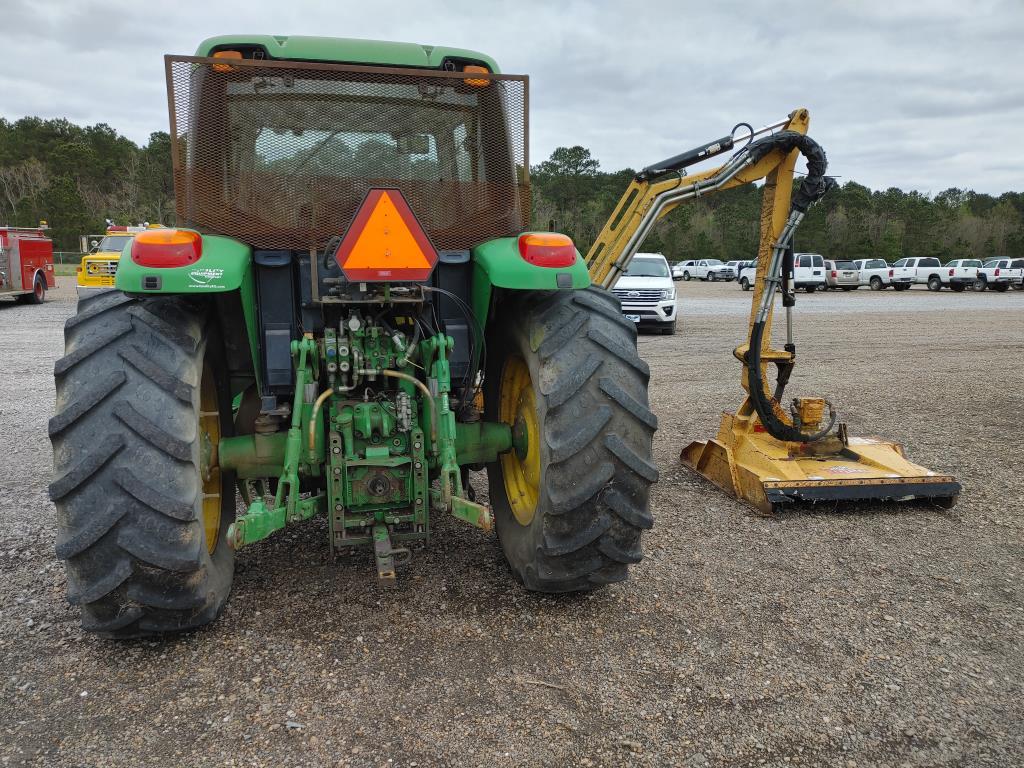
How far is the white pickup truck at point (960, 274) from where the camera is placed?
120 feet

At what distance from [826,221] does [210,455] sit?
61815 millimetres

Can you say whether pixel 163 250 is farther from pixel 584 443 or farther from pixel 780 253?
pixel 780 253

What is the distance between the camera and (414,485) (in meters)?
3.42

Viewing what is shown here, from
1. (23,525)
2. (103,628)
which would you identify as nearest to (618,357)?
(103,628)

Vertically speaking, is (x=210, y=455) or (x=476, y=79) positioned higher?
(x=476, y=79)

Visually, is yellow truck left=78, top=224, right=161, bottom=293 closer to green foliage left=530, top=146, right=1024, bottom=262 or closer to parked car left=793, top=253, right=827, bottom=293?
parked car left=793, top=253, right=827, bottom=293

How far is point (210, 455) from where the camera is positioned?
11.8 feet

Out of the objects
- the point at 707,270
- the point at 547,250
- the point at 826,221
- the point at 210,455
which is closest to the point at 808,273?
the point at 707,270

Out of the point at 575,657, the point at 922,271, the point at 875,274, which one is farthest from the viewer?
the point at 875,274

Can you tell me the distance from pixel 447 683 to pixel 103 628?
1.34 meters

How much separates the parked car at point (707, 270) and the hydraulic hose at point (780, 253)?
150 feet

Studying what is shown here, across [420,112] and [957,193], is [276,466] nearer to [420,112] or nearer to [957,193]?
[420,112]

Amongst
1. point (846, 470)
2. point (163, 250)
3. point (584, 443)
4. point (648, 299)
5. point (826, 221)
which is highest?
point (826, 221)

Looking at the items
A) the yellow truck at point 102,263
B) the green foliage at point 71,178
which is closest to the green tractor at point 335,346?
the yellow truck at point 102,263
